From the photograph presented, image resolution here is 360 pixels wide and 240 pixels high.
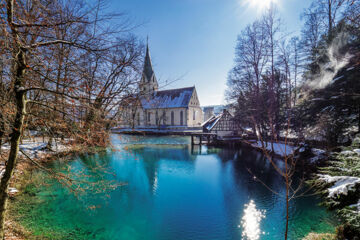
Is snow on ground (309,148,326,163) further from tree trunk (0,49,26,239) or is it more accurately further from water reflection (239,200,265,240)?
tree trunk (0,49,26,239)

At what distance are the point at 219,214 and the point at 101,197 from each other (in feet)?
14.3

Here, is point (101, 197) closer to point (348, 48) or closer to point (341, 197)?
point (341, 197)

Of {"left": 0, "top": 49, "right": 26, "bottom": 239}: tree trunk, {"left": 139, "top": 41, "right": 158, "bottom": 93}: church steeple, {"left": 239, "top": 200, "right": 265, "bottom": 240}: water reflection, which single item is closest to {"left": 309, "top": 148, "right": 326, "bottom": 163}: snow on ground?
{"left": 239, "top": 200, "right": 265, "bottom": 240}: water reflection

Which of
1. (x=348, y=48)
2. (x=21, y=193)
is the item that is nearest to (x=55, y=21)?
(x=21, y=193)

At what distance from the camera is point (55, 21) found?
2383 mm

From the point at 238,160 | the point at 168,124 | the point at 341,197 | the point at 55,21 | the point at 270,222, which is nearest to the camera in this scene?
the point at 55,21

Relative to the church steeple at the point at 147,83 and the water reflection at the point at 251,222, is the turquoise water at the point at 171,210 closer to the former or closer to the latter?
the water reflection at the point at 251,222

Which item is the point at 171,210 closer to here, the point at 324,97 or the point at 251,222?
the point at 251,222

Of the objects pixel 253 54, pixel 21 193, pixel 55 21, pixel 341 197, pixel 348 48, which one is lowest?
pixel 21 193

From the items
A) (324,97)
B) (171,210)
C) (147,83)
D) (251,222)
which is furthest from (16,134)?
(324,97)

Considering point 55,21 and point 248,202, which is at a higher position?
point 55,21

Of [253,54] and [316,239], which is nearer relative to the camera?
[316,239]

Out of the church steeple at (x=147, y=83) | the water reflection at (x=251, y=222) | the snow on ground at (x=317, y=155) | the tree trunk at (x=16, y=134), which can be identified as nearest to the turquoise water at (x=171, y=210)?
the water reflection at (x=251, y=222)

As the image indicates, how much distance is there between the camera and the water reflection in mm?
4573
